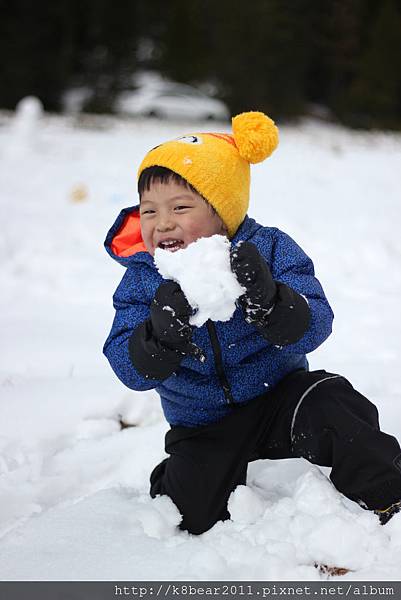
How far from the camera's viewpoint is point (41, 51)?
18.6 m

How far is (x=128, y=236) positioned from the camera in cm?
196

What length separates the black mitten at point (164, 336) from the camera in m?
1.49

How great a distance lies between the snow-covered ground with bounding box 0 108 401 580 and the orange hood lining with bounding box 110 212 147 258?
0.74 metres

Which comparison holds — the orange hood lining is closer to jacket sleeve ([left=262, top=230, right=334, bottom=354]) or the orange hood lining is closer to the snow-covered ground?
jacket sleeve ([left=262, top=230, right=334, bottom=354])

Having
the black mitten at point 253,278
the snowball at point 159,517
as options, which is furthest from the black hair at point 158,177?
the snowball at point 159,517

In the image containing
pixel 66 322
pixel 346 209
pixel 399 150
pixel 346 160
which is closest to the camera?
pixel 66 322

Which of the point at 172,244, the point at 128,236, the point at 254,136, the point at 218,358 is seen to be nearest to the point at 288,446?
the point at 218,358

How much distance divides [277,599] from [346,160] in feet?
27.4

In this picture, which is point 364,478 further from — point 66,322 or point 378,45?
point 378,45

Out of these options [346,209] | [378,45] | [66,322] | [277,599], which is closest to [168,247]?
[277,599]

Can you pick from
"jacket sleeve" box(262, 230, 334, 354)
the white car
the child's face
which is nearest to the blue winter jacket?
"jacket sleeve" box(262, 230, 334, 354)

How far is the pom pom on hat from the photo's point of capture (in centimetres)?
182

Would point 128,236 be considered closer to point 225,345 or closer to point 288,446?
point 225,345

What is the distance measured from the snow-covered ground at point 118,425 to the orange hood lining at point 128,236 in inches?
29.2
